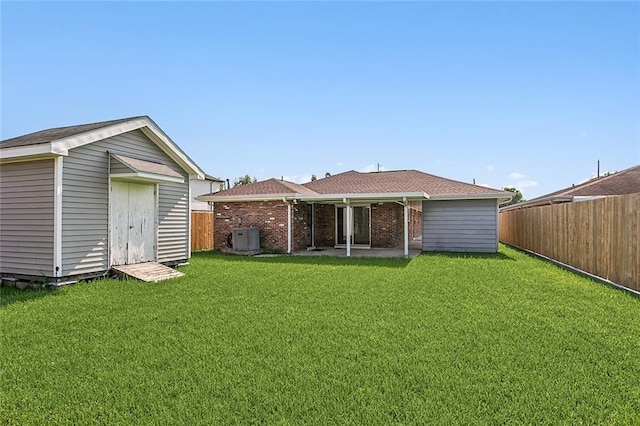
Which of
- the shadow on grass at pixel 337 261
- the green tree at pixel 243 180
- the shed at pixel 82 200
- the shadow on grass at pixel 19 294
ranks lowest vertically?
the shadow on grass at pixel 19 294

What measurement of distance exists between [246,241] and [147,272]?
5.73 metres

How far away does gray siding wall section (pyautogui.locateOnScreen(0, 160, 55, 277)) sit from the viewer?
24.2 feet

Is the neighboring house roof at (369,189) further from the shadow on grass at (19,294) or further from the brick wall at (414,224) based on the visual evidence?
the shadow on grass at (19,294)

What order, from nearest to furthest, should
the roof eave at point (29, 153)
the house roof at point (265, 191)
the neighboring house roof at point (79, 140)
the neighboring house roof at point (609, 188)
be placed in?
1. the roof eave at point (29, 153)
2. the neighboring house roof at point (79, 140)
3. the neighboring house roof at point (609, 188)
4. the house roof at point (265, 191)

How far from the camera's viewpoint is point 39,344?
432cm

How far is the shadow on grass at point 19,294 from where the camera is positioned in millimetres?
6512

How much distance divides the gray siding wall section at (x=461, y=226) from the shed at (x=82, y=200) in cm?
986

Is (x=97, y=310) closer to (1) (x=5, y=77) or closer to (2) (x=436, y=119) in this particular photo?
(1) (x=5, y=77)

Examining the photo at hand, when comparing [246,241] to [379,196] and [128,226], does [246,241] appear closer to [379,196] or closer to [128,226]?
[379,196]

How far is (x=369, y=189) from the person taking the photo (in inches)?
642

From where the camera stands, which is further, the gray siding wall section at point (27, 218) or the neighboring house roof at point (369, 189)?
the neighboring house roof at point (369, 189)

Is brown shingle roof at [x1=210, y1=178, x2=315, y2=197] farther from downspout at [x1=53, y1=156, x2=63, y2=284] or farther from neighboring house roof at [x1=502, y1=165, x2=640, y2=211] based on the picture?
neighboring house roof at [x1=502, y1=165, x2=640, y2=211]

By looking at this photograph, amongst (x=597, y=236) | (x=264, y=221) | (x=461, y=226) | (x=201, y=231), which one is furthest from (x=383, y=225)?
(x=597, y=236)

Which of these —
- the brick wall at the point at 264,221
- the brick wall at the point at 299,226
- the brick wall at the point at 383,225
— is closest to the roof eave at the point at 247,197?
the brick wall at the point at 264,221
